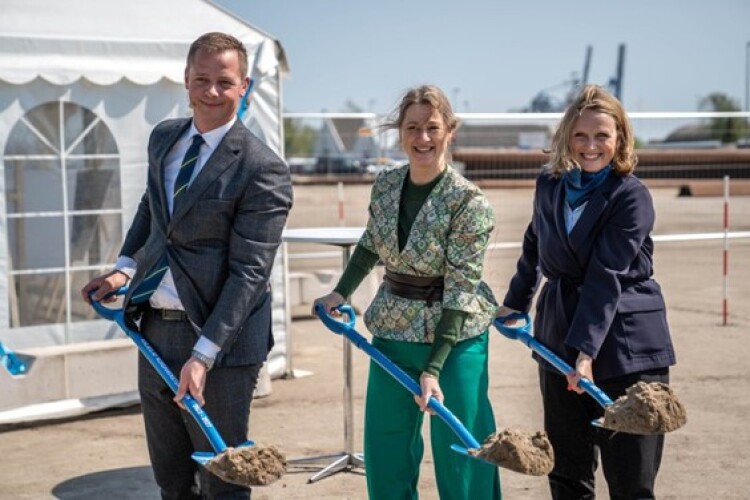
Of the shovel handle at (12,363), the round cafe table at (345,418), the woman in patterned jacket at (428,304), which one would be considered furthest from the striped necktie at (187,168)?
the shovel handle at (12,363)

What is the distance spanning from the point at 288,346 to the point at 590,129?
4403mm

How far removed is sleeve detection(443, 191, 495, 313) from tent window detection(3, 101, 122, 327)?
3.70 metres

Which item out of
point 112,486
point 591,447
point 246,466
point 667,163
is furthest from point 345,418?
point 667,163

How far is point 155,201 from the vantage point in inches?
131

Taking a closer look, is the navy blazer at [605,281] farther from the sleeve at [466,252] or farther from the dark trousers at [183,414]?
the dark trousers at [183,414]

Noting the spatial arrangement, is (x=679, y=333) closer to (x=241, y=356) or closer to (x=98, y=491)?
(x=98, y=491)

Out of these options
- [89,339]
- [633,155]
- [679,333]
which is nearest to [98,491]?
[89,339]

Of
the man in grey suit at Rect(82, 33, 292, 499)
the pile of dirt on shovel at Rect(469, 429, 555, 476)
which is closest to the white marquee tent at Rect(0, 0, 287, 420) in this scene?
the man in grey suit at Rect(82, 33, 292, 499)

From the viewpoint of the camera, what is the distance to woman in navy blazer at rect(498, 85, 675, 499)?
342cm

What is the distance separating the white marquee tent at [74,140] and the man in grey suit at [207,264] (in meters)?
3.13

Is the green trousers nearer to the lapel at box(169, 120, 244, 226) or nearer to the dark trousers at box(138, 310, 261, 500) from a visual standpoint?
the dark trousers at box(138, 310, 261, 500)

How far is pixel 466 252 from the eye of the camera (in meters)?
3.50

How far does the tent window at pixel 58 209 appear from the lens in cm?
641

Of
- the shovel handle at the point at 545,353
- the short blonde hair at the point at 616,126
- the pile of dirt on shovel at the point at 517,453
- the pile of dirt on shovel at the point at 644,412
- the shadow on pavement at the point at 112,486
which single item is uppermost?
the short blonde hair at the point at 616,126
